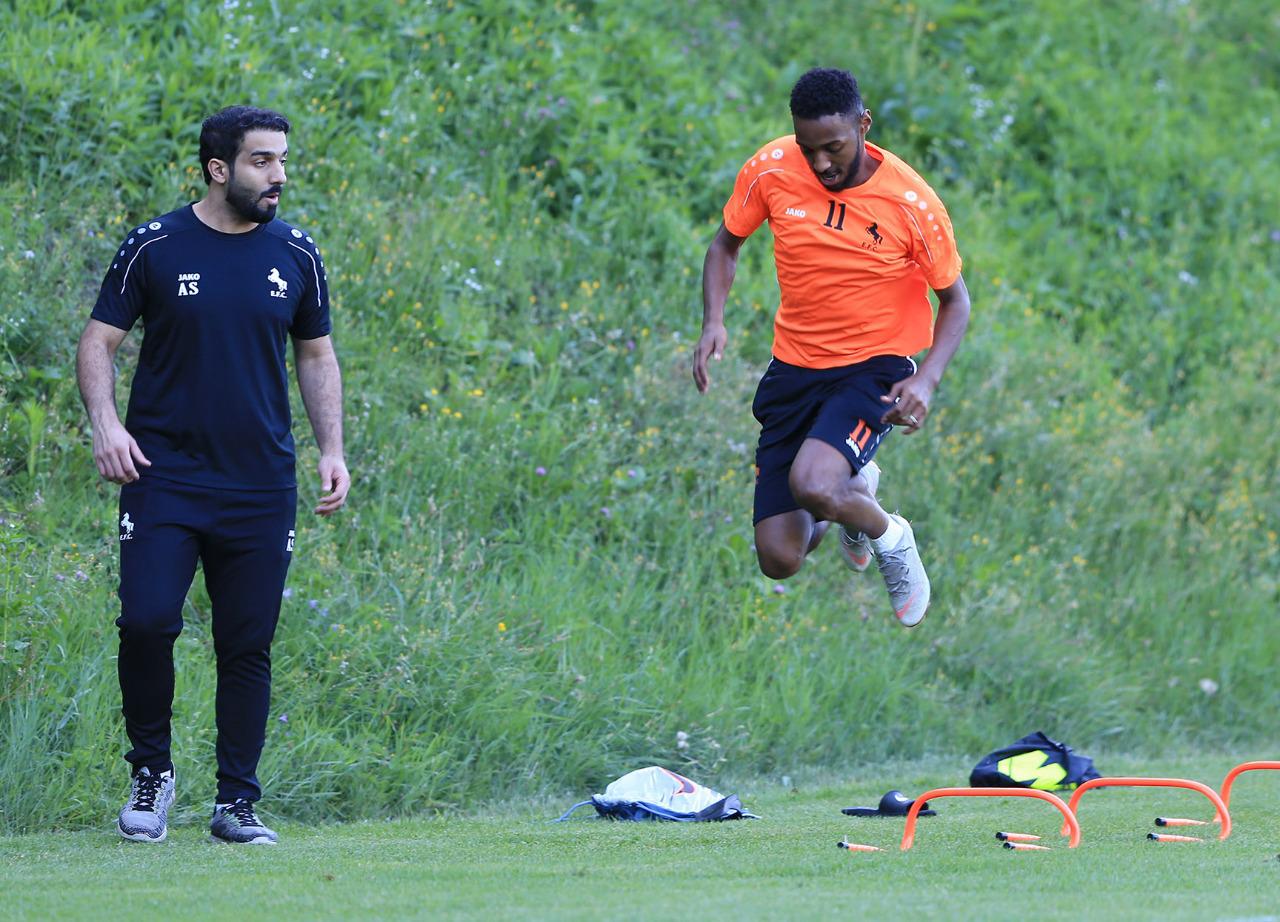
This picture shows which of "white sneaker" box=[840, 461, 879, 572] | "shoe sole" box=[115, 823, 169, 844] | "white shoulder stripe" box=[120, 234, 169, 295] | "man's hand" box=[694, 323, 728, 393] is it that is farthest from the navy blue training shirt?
"white sneaker" box=[840, 461, 879, 572]

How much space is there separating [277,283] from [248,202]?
318mm

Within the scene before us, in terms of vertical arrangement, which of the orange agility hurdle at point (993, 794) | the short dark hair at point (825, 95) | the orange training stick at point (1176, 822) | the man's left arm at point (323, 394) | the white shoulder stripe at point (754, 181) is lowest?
the orange training stick at point (1176, 822)

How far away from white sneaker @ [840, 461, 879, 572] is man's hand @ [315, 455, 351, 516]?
228 centimetres

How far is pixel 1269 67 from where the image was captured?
59.2ft

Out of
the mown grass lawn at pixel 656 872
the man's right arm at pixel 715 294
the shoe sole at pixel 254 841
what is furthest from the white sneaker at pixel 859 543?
the shoe sole at pixel 254 841

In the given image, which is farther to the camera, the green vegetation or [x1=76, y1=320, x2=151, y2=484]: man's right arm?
the green vegetation

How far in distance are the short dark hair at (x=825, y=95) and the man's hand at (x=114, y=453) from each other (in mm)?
2879

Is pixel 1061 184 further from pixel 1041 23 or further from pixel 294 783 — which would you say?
pixel 294 783

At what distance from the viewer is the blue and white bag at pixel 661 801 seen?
721 cm

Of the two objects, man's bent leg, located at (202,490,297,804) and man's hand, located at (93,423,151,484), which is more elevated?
man's hand, located at (93,423,151,484)

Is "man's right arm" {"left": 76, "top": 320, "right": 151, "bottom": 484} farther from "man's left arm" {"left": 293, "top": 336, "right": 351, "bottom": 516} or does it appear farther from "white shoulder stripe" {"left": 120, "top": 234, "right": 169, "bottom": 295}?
"man's left arm" {"left": 293, "top": 336, "right": 351, "bottom": 516}

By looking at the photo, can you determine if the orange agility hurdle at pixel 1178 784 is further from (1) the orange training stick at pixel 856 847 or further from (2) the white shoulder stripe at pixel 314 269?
(2) the white shoulder stripe at pixel 314 269

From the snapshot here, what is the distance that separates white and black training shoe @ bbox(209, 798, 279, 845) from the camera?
6.41 m

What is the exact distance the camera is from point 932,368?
273 inches
